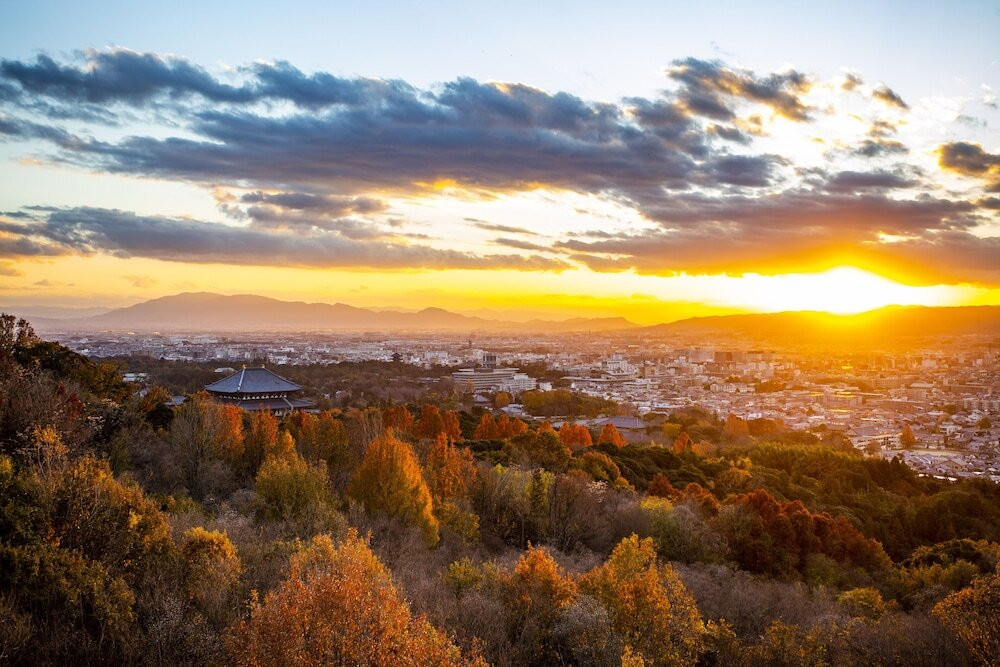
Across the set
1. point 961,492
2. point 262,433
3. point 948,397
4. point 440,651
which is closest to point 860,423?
point 948,397

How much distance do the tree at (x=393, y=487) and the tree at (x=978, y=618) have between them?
1044 centimetres

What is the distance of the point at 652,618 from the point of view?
11.0 meters

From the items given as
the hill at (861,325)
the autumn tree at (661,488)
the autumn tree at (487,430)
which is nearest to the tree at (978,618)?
the autumn tree at (661,488)

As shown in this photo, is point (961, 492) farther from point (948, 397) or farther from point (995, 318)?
point (995, 318)

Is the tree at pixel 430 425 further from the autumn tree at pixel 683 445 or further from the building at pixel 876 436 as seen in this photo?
the building at pixel 876 436

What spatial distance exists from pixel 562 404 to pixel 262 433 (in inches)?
1476

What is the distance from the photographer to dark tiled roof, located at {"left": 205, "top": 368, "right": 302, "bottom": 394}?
37719 mm

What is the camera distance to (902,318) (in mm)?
88812

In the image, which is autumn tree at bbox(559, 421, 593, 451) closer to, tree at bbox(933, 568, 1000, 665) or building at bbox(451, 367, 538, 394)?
tree at bbox(933, 568, 1000, 665)

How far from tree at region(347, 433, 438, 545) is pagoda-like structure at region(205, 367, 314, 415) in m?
19.9

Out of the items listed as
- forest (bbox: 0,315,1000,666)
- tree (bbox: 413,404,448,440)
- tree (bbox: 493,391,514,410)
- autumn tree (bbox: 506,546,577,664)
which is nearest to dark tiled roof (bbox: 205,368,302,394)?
forest (bbox: 0,315,1000,666)

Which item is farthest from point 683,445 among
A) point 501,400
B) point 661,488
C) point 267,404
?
point 267,404

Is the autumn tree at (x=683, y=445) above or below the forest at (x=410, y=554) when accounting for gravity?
below

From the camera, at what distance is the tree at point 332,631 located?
257 inches
